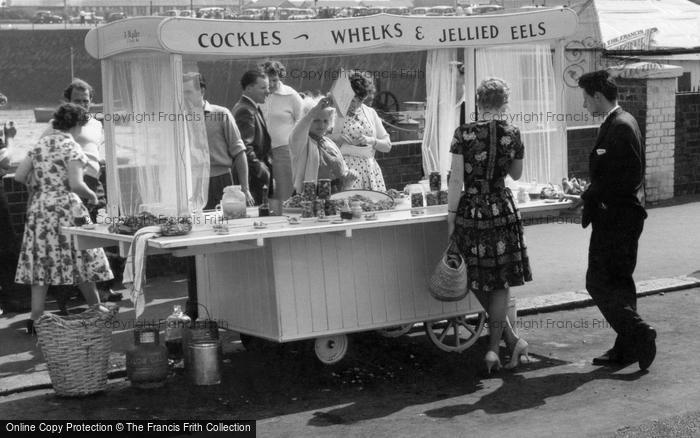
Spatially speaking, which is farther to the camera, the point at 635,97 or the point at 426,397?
the point at 635,97

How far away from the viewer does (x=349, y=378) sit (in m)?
7.48

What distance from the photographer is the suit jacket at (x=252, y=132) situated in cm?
970

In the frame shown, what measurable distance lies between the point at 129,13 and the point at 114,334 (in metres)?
28.4

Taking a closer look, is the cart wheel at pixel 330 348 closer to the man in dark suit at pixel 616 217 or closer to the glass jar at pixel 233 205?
the glass jar at pixel 233 205

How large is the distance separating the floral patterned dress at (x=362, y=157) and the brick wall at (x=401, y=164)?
342 centimetres

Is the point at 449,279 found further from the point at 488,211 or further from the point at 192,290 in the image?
the point at 192,290

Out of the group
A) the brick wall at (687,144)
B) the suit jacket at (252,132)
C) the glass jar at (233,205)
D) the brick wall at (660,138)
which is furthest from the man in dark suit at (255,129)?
the brick wall at (687,144)

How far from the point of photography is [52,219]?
855 cm

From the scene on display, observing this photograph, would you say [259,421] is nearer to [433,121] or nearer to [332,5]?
[433,121]

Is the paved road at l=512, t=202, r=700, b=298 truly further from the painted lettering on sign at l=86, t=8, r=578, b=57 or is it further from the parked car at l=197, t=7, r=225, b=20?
the parked car at l=197, t=7, r=225, b=20

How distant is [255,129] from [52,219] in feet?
6.75

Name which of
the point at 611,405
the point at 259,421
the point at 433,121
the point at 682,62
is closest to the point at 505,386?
the point at 611,405

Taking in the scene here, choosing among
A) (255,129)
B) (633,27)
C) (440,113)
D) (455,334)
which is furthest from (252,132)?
(633,27)

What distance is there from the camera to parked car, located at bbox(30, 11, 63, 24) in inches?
1591
